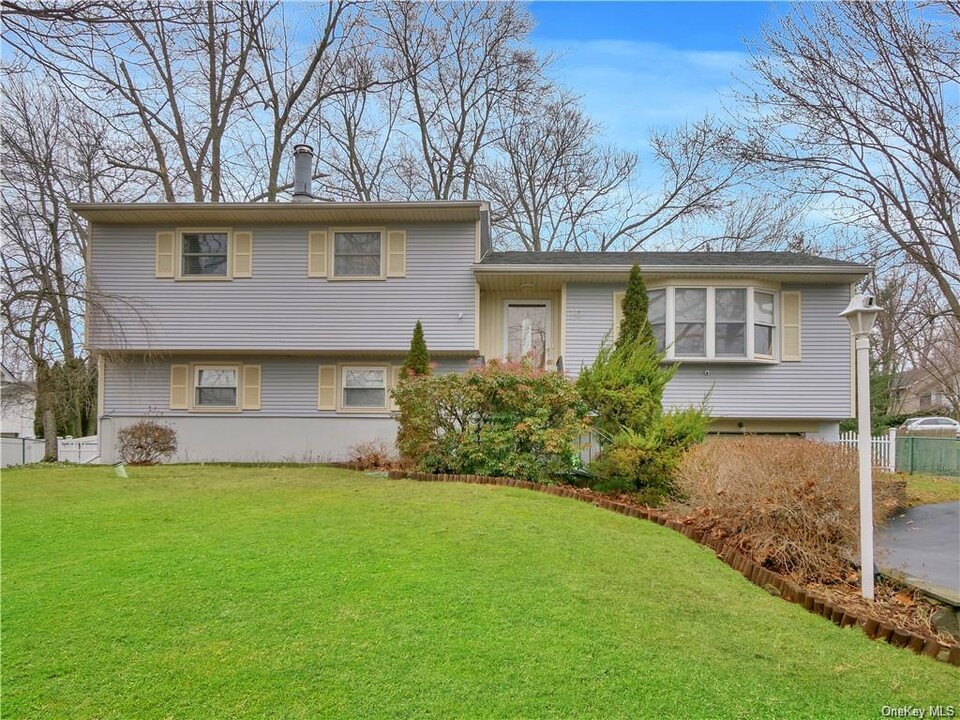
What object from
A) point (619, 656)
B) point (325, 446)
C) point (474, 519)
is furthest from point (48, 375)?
point (619, 656)

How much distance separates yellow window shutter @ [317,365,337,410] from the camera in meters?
13.7

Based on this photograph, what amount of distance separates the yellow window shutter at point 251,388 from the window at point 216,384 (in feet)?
0.92

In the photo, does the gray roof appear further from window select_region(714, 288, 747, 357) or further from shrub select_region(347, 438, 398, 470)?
shrub select_region(347, 438, 398, 470)

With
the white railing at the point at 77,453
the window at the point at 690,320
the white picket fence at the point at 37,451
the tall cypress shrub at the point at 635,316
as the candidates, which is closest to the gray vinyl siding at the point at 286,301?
the tall cypress shrub at the point at 635,316

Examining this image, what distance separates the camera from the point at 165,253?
43.9 ft

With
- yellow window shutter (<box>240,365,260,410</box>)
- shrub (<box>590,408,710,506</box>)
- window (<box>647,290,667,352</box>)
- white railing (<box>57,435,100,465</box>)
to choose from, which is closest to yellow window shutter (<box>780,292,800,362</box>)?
window (<box>647,290,667,352</box>)

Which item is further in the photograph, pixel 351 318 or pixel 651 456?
pixel 351 318

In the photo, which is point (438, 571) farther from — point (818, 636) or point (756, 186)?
point (756, 186)

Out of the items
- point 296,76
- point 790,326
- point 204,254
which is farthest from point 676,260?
point 296,76

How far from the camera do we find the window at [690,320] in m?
12.9

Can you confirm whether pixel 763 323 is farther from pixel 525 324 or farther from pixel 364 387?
pixel 364 387

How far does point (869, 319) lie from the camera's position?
499cm

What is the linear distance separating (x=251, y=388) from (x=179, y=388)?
168cm

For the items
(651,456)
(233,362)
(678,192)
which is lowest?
(651,456)
